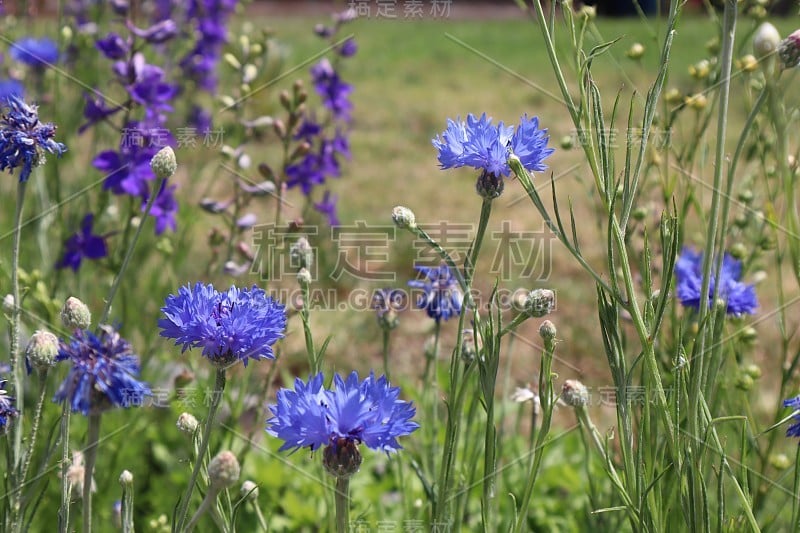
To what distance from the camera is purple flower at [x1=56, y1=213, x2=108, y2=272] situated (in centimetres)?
160

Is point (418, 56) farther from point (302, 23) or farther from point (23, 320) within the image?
point (23, 320)

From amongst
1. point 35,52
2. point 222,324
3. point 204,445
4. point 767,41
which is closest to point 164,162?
point 222,324

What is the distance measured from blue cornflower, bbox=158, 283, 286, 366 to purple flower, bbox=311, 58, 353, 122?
3.74 ft

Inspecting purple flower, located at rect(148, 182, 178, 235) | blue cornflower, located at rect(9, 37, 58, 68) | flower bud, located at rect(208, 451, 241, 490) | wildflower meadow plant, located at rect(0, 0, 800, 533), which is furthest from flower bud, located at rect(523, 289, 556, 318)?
blue cornflower, located at rect(9, 37, 58, 68)

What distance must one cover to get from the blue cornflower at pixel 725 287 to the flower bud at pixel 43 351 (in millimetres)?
924

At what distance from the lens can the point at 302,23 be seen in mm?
8242

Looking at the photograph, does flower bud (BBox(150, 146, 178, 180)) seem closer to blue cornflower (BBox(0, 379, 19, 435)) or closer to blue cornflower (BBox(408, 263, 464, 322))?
blue cornflower (BBox(0, 379, 19, 435))

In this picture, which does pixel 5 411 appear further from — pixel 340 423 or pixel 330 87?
pixel 330 87

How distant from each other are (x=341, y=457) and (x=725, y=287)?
850 millimetres

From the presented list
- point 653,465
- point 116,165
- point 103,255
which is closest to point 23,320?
point 103,255

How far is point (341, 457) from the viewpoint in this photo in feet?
2.58

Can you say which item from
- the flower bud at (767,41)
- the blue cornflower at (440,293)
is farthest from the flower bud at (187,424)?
the flower bud at (767,41)

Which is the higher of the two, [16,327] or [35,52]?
[35,52]

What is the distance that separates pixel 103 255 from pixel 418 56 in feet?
17.2
